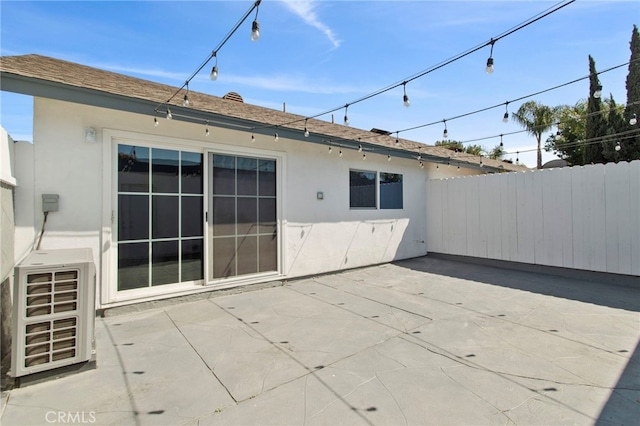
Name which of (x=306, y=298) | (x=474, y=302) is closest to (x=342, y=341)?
(x=306, y=298)

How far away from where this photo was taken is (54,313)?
7.93 feet

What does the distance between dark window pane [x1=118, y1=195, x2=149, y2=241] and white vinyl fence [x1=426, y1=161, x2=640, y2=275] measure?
7410mm

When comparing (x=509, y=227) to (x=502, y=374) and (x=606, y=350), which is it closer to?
(x=606, y=350)

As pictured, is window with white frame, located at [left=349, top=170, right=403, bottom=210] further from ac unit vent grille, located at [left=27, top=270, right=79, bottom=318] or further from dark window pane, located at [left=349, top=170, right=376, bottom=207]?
ac unit vent grille, located at [left=27, top=270, right=79, bottom=318]

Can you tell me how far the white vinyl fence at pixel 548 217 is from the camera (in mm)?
5500

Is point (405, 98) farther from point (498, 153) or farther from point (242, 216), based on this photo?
point (498, 153)

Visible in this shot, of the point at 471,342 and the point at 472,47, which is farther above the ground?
the point at 472,47

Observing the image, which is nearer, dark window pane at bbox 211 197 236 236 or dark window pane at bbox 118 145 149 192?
dark window pane at bbox 118 145 149 192

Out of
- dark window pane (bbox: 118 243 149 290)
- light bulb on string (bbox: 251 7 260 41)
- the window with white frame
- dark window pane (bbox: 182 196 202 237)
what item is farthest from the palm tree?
dark window pane (bbox: 118 243 149 290)

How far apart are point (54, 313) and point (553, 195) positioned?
837 cm

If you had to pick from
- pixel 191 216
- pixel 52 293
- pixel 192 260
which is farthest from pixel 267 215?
pixel 52 293

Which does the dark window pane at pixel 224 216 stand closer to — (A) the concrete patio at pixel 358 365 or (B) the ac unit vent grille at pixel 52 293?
(A) the concrete patio at pixel 358 365

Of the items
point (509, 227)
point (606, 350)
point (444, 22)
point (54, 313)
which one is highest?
point (444, 22)

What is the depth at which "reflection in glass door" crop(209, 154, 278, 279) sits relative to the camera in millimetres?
4988
